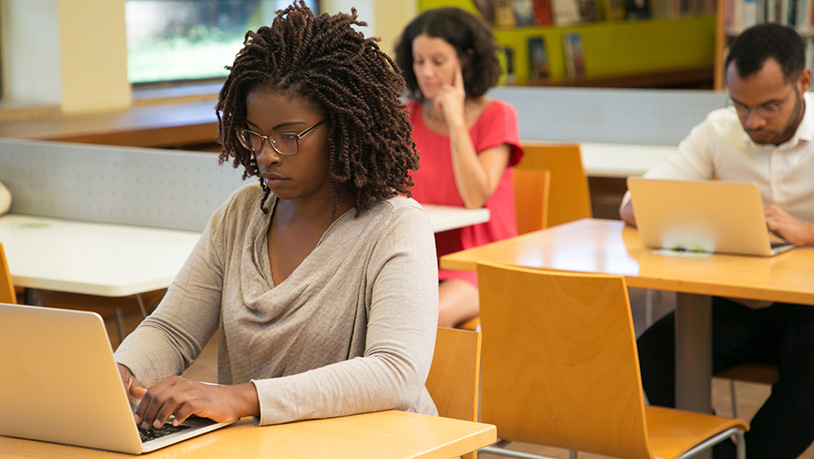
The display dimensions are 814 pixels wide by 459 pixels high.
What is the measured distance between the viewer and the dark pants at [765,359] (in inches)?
87.7

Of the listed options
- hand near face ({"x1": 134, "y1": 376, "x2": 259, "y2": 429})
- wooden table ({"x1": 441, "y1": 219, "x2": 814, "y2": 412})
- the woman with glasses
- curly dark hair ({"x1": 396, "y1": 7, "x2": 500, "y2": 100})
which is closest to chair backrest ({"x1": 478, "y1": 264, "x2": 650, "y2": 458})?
wooden table ({"x1": 441, "y1": 219, "x2": 814, "y2": 412})

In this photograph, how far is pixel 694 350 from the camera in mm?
2387

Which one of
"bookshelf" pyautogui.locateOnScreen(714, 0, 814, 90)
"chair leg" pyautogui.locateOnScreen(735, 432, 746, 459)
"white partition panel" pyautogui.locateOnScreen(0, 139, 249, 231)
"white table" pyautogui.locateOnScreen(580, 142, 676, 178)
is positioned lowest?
"chair leg" pyautogui.locateOnScreen(735, 432, 746, 459)

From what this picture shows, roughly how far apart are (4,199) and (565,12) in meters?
4.87

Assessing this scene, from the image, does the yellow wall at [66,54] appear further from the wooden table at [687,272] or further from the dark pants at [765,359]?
the dark pants at [765,359]

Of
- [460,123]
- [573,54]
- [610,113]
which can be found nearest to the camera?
[460,123]

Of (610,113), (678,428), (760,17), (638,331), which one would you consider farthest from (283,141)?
(760,17)

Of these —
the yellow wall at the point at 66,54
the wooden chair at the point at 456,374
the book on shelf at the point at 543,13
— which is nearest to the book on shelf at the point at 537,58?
the book on shelf at the point at 543,13

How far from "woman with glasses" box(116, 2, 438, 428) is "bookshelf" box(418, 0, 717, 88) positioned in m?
5.11

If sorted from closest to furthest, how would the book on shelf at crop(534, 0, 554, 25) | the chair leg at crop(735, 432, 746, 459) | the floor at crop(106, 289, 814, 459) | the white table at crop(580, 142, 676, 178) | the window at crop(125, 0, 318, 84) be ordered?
the chair leg at crop(735, 432, 746, 459), the floor at crop(106, 289, 814, 459), the white table at crop(580, 142, 676, 178), the window at crop(125, 0, 318, 84), the book on shelf at crop(534, 0, 554, 25)

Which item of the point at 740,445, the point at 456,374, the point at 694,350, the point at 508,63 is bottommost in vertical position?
the point at 740,445

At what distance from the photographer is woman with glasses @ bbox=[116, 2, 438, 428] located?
4.85 ft

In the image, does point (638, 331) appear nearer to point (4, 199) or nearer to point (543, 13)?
point (4, 199)

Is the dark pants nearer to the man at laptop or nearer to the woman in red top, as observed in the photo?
the man at laptop
